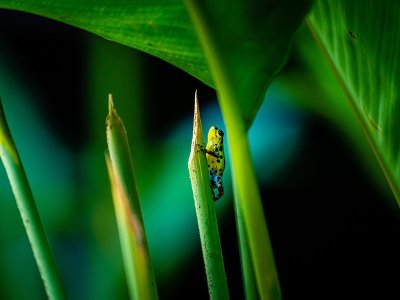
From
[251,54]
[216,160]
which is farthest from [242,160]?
[216,160]

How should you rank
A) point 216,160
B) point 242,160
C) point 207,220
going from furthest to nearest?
point 216,160
point 207,220
point 242,160

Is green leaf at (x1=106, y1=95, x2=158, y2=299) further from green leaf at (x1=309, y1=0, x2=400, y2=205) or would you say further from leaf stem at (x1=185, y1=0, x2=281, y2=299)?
Result: green leaf at (x1=309, y1=0, x2=400, y2=205)

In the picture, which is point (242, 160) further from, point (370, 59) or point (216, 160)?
point (216, 160)

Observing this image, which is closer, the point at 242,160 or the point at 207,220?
the point at 242,160

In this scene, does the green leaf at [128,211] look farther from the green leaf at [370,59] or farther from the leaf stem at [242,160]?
the green leaf at [370,59]

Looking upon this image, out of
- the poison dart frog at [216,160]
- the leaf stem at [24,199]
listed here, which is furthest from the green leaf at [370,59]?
the poison dart frog at [216,160]

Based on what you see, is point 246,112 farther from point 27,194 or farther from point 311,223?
point 311,223

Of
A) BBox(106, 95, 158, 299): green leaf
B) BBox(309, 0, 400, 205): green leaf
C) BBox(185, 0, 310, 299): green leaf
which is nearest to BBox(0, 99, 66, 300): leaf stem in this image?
BBox(106, 95, 158, 299): green leaf
